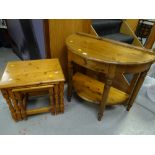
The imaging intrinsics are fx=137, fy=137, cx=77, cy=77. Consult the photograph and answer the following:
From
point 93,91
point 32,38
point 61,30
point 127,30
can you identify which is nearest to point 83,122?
point 93,91

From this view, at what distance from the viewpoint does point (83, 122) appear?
4.64ft

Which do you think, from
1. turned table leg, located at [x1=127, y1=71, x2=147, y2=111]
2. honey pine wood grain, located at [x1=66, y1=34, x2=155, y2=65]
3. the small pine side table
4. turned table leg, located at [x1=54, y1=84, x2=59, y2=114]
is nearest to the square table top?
the small pine side table

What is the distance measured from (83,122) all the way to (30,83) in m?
0.67

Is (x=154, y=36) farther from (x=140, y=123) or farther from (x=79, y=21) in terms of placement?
(x=140, y=123)

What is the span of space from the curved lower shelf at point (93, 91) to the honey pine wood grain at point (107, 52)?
0.52 m

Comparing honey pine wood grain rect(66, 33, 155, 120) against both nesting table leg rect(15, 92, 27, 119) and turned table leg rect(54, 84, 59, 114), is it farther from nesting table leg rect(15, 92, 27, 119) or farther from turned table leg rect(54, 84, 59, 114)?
nesting table leg rect(15, 92, 27, 119)

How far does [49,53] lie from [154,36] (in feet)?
4.33

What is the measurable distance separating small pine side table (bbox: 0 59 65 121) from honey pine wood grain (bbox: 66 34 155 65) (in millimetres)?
288

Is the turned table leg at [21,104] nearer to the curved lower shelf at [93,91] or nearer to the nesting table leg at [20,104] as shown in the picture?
the nesting table leg at [20,104]

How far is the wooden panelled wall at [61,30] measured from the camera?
1.39m

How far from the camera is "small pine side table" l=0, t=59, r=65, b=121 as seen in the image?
1.14 m

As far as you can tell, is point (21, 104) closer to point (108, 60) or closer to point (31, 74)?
point (31, 74)

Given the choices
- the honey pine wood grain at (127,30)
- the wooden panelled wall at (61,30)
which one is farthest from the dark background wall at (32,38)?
the honey pine wood grain at (127,30)

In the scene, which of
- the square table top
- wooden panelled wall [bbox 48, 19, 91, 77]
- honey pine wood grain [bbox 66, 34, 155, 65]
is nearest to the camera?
honey pine wood grain [bbox 66, 34, 155, 65]
